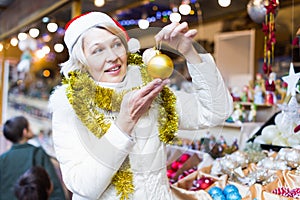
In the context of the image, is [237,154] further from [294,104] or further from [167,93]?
[167,93]

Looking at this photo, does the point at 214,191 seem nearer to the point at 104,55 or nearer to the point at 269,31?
the point at 104,55

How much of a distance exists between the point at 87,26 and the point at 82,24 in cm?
2

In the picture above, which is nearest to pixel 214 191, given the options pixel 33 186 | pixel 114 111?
pixel 114 111

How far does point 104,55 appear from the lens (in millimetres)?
744

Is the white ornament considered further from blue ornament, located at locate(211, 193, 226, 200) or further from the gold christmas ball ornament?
the gold christmas ball ornament

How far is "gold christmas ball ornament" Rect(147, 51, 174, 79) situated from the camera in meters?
0.70

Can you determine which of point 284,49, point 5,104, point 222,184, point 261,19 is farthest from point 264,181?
point 5,104

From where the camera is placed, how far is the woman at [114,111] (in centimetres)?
75

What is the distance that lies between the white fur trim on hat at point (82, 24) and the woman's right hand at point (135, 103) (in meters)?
0.19

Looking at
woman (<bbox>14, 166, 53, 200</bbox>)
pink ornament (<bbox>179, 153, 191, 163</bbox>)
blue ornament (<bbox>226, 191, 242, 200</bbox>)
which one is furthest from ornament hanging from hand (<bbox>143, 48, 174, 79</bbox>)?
woman (<bbox>14, 166, 53, 200</bbox>)

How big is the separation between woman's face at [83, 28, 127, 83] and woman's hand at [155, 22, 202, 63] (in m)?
0.09

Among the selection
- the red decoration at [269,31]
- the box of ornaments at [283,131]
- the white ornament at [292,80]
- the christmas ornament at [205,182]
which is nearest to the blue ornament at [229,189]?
the christmas ornament at [205,182]

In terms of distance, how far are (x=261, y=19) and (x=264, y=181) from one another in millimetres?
961

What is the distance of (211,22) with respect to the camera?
15.2ft
